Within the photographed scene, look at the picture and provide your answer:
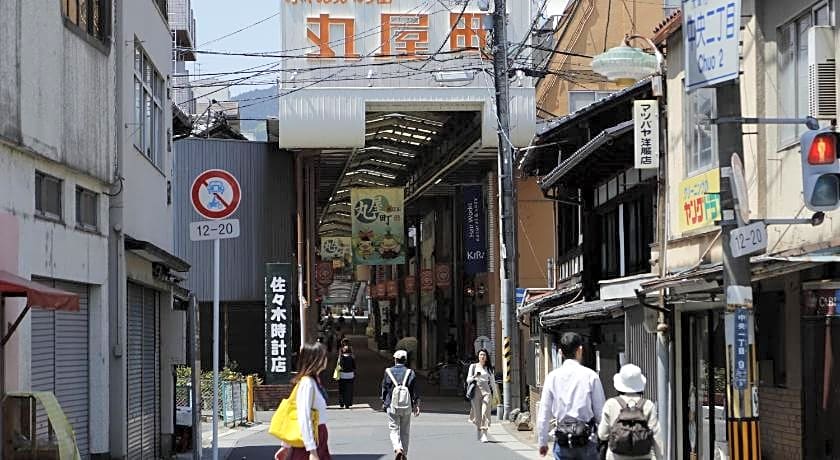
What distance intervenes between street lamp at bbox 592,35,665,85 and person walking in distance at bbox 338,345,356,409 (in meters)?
20.6

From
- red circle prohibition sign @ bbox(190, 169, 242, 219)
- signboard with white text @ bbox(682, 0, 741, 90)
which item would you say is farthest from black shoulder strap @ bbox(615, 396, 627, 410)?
red circle prohibition sign @ bbox(190, 169, 242, 219)

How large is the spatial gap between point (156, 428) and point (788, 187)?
12976 millimetres

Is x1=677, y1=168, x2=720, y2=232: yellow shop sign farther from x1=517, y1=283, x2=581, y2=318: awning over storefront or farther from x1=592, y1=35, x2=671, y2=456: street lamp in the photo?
x1=517, y1=283, x2=581, y2=318: awning over storefront

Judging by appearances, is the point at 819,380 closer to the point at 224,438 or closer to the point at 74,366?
the point at 74,366

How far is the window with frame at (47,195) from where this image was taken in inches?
602

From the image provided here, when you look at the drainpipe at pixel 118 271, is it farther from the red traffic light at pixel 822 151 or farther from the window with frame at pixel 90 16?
the red traffic light at pixel 822 151

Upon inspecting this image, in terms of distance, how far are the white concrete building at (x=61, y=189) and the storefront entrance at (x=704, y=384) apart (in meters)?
8.03

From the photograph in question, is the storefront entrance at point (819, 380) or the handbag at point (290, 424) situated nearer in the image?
the handbag at point (290, 424)

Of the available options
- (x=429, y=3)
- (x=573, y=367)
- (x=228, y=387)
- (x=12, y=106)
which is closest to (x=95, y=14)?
(x=12, y=106)

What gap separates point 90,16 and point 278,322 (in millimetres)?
20646

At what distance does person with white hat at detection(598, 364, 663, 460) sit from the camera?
436 inches

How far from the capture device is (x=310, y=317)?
4069 cm

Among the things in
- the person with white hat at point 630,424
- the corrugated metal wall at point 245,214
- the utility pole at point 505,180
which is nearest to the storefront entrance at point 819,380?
the person with white hat at point 630,424

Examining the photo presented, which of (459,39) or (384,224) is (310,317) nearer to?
(384,224)
